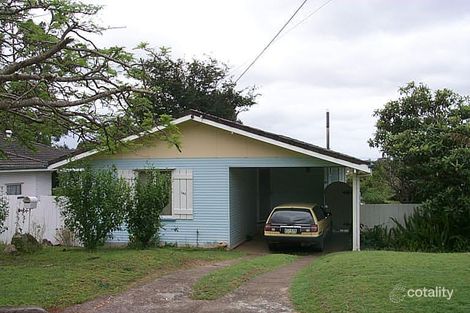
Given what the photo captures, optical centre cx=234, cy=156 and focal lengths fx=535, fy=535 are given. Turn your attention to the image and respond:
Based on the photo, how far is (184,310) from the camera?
26.6 feet

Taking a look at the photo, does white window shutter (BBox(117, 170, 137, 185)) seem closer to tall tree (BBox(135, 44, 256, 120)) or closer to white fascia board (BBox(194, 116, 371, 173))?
white fascia board (BBox(194, 116, 371, 173))

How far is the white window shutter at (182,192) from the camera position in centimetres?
1728

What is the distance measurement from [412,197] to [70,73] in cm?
1287

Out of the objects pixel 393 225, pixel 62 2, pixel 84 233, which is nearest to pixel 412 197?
pixel 393 225

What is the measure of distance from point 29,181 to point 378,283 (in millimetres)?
16902

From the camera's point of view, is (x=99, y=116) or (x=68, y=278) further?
(x=99, y=116)

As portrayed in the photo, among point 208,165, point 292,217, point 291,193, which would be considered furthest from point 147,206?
point 291,193

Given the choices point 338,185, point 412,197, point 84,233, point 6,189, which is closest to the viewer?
point 84,233

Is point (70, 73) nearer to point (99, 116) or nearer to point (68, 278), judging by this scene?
point (99, 116)

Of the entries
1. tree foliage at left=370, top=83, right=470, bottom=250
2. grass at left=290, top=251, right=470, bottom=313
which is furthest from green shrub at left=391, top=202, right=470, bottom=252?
grass at left=290, top=251, right=470, bottom=313

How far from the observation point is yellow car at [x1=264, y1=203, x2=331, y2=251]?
15828mm

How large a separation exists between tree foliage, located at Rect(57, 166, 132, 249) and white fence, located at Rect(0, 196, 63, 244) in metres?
3.63

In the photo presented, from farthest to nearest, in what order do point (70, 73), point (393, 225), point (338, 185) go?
→ point (338, 185), point (393, 225), point (70, 73)

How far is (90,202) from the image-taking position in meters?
13.9
